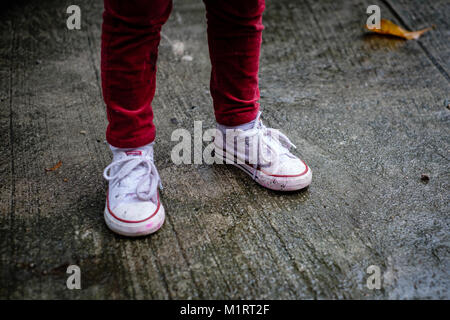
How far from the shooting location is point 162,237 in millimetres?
1293

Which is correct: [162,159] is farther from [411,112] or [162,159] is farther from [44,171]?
[411,112]

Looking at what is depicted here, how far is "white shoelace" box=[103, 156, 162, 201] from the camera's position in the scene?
130 centimetres

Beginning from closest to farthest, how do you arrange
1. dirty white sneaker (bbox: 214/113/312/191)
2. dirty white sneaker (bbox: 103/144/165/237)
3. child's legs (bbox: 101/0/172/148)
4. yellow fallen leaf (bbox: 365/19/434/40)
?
child's legs (bbox: 101/0/172/148), dirty white sneaker (bbox: 103/144/165/237), dirty white sneaker (bbox: 214/113/312/191), yellow fallen leaf (bbox: 365/19/434/40)

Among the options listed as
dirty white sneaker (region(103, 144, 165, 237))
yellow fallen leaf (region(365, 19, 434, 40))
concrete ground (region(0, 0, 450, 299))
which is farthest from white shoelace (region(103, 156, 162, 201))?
yellow fallen leaf (region(365, 19, 434, 40))

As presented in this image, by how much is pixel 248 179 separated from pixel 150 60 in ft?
1.89

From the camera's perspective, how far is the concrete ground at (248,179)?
1184mm

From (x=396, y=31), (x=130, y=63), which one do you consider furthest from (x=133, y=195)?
(x=396, y=31)

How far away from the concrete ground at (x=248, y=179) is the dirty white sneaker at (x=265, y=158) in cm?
5

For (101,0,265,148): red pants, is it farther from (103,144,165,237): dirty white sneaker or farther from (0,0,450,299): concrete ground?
(0,0,450,299): concrete ground

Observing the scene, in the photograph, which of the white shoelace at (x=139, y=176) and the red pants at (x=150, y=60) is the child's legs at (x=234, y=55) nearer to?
the red pants at (x=150, y=60)

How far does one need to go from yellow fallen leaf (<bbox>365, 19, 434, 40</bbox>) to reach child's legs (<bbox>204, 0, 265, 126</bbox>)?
139 centimetres
